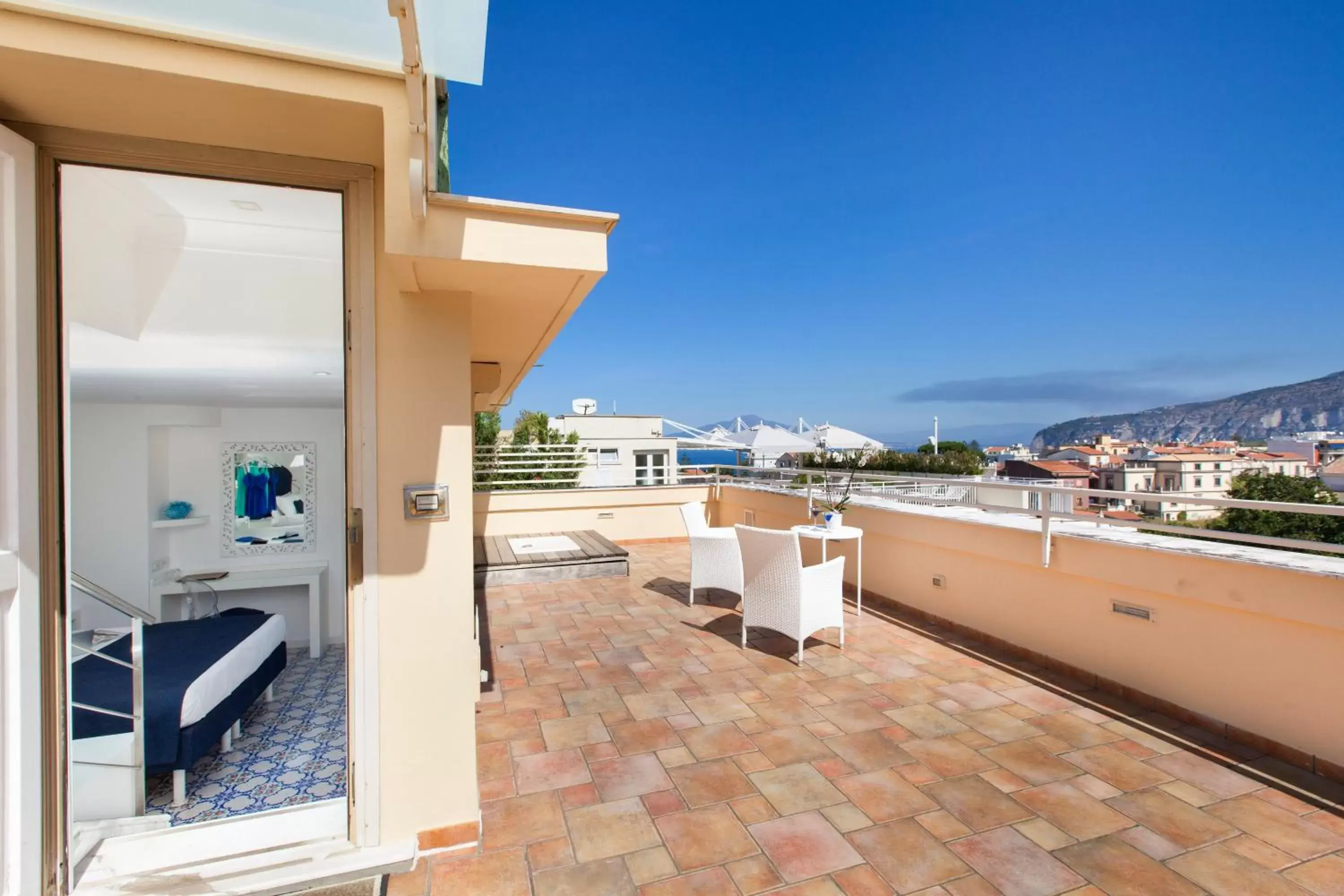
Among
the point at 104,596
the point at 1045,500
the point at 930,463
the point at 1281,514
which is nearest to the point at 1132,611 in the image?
the point at 1045,500

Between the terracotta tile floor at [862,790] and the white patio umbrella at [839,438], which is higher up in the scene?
the white patio umbrella at [839,438]

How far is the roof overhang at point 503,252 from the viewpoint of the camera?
1.77 m

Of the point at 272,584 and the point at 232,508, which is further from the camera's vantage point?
the point at 232,508

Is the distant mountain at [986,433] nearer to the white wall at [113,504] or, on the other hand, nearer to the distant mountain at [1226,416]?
the distant mountain at [1226,416]

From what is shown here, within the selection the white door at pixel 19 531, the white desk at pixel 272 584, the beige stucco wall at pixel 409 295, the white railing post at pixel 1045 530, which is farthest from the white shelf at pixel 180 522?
the white railing post at pixel 1045 530

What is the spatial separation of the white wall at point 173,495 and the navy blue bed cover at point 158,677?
1057 mm

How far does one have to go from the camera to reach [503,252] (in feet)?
6.07

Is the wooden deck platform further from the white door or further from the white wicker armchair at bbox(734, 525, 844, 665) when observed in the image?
the white door

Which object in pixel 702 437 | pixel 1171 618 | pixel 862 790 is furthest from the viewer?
pixel 702 437

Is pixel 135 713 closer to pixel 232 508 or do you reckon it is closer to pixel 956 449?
pixel 232 508

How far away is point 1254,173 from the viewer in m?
47.7

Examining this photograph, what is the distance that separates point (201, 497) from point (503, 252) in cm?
515

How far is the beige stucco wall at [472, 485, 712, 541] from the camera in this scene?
27.5ft

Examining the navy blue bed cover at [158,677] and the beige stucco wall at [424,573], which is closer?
the beige stucco wall at [424,573]
